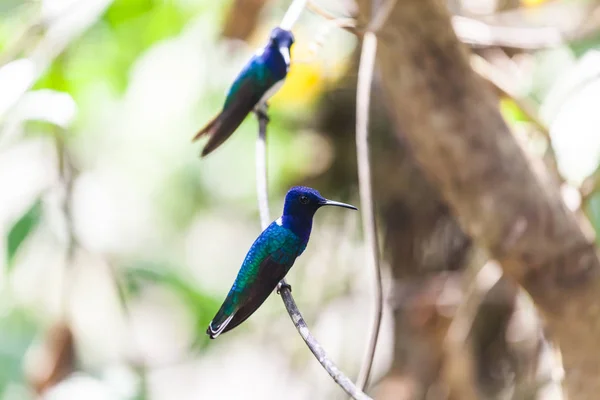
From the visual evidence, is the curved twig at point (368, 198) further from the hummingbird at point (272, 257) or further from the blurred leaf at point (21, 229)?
the blurred leaf at point (21, 229)

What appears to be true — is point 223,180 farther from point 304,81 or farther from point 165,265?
point 304,81

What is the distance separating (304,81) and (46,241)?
695 mm

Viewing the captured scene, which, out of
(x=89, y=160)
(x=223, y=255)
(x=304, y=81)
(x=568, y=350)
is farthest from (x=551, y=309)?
(x=89, y=160)

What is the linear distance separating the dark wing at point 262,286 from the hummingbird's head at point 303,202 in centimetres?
3

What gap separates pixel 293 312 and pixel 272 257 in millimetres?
49

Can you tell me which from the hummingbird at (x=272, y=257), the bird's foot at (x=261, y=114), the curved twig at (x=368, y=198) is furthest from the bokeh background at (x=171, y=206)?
the hummingbird at (x=272, y=257)

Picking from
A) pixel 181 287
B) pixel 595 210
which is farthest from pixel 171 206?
pixel 595 210

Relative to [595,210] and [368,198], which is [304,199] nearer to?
[368,198]

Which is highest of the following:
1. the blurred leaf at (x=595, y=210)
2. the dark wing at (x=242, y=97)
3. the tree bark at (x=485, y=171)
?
the dark wing at (x=242, y=97)

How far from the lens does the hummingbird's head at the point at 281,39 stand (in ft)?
2.03

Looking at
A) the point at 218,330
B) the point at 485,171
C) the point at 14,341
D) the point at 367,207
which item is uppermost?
the point at 218,330

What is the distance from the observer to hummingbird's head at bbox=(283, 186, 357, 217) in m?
0.48

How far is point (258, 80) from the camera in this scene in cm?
61

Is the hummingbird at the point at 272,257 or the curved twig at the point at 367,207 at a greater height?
the hummingbird at the point at 272,257
